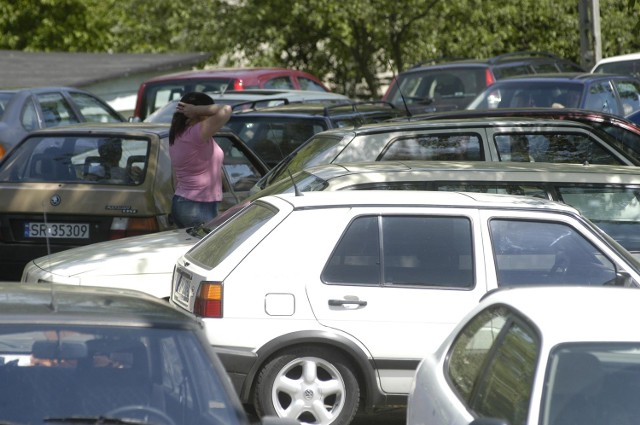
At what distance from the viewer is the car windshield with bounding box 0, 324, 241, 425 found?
13.3ft

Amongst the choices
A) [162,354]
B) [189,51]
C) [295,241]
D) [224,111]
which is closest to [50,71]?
[189,51]

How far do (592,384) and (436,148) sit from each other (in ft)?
17.5

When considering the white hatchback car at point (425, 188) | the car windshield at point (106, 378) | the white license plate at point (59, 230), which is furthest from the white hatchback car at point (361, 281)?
the white license plate at point (59, 230)

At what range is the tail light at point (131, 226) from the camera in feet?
31.2

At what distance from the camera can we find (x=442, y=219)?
268 inches

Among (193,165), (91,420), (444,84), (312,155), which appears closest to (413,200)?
(312,155)

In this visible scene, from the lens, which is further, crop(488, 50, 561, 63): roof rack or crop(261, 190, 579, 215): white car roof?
crop(488, 50, 561, 63): roof rack

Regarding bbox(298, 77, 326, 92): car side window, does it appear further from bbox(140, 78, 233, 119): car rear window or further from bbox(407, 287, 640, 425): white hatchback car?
bbox(407, 287, 640, 425): white hatchback car

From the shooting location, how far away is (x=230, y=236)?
7016 millimetres

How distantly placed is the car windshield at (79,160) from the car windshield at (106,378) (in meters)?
5.56

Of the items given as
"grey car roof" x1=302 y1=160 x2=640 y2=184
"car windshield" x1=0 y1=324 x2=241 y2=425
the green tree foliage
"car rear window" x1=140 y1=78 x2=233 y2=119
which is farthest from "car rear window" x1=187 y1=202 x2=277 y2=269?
the green tree foliage

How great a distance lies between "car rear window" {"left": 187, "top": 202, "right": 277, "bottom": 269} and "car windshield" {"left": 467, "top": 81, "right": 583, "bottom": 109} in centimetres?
829

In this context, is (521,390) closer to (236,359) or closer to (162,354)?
(162,354)

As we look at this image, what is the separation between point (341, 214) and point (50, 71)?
73.1ft
